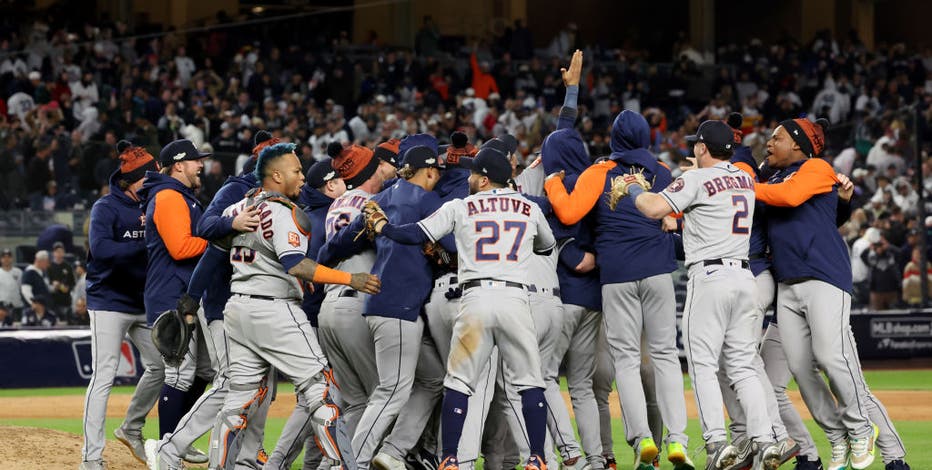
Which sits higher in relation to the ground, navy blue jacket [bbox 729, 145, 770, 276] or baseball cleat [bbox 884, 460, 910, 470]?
navy blue jacket [bbox 729, 145, 770, 276]

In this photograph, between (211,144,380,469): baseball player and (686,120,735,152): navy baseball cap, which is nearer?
(211,144,380,469): baseball player

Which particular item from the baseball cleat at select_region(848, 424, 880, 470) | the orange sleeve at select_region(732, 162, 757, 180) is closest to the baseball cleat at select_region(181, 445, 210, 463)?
the orange sleeve at select_region(732, 162, 757, 180)

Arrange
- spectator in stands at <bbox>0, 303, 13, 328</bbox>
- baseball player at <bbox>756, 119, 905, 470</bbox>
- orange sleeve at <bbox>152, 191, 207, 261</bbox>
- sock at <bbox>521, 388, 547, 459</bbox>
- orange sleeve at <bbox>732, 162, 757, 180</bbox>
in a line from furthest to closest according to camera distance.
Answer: spectator in stands at <bbox>0, 303, 13, 328</bbox> → orange sleeve at <bbox>732, 162, 757, 180</bbox> → orange sleeve at <bbox>152, 191, 207, 261</bbox> → baseball player at <bbox>756, 119, 905, 470</bbox> → sock at <bbox>521, 388, 547, 459</bbox>

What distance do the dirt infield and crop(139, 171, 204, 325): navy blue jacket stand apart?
1.08 m

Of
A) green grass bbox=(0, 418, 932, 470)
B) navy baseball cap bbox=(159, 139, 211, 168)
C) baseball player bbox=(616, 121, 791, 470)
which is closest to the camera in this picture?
baseball player bbox=(616, 121, 791, 470)

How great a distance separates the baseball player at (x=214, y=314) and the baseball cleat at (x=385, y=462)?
2.52ft

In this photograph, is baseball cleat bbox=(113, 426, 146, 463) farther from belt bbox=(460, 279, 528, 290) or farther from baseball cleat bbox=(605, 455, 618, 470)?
baseball cleat bbox=(605, 455, 618, 470)

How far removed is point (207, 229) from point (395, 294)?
110cm

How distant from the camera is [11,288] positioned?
1564cm

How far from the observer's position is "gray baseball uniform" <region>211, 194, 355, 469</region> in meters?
7.11

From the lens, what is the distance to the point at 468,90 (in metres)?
25.2

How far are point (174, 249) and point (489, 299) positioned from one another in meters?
2.17

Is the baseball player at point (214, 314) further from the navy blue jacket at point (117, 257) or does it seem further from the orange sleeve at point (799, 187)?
the orange sleeve at point (799, 187)

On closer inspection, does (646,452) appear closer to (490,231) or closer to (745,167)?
(490,231)
